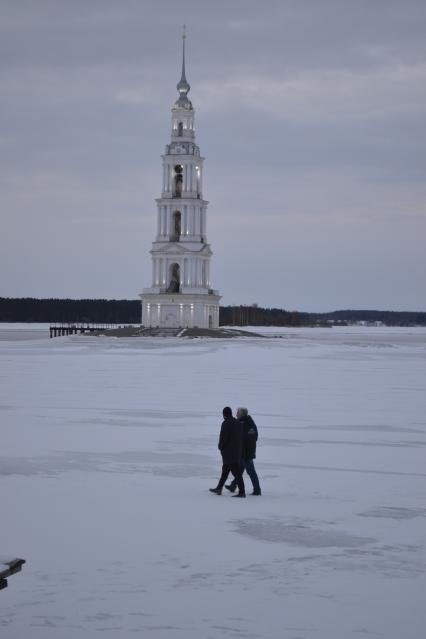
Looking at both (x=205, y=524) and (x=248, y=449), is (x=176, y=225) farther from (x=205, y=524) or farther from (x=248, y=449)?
(x=205, y=524)

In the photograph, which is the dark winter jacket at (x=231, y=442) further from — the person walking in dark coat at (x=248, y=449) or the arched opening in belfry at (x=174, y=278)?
the arched opening in belfry at (x=174, y=278)

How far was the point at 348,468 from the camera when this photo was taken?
15672 millimetres

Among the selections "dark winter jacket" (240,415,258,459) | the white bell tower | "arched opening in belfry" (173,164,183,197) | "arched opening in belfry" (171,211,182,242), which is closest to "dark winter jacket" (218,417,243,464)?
"dark winter jacket" (240,415,258,459)

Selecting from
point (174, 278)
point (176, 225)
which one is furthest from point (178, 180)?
point (174, 278)

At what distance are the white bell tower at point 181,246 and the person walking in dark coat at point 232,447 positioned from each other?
287ft

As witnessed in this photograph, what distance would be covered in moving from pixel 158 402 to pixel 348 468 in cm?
1104

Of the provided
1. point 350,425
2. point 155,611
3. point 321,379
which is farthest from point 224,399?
point 155,611

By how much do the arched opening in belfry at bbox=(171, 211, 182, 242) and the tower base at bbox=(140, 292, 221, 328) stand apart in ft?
26.3

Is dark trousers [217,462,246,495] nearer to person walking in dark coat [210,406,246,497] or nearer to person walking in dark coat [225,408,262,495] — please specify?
person walking in dark coat [210,406,246,497]

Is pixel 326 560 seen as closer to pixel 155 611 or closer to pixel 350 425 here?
pixel 155 611

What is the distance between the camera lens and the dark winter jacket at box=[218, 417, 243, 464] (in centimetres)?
1322

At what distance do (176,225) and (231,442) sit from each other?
312 ft

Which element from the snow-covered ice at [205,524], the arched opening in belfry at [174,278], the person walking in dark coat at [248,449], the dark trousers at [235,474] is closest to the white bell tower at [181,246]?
the arched opening in belfry at [174,278]

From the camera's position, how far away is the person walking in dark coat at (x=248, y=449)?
13555 mm
